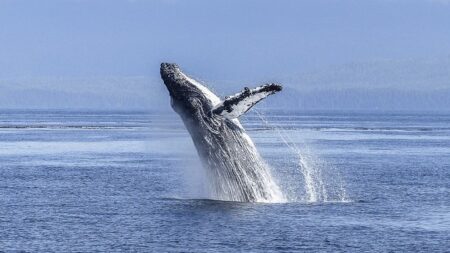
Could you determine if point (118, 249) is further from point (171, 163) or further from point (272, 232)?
point (171, 163)

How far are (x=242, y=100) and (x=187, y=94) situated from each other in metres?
2.40

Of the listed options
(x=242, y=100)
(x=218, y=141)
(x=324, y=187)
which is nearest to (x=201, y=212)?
(x=218, y=141)

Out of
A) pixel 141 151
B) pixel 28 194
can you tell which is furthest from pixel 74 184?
pixel 141 151

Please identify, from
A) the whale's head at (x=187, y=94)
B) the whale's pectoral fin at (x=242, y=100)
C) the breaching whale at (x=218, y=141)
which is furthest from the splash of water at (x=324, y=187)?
the whale's head at (x=187, y=94)

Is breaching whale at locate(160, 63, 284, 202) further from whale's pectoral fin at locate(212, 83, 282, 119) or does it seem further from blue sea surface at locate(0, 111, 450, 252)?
blue sea surface at locate(0, 111, 450, 252)

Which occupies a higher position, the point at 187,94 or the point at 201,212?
the point at 187,94

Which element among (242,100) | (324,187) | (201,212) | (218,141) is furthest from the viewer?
(324,187)

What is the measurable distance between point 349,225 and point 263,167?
3.11m

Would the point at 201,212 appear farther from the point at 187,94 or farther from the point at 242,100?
the point at 242,100

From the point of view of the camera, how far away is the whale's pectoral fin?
80.2 feet

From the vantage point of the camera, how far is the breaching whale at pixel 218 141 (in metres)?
27.0

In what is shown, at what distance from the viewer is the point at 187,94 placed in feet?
89.3

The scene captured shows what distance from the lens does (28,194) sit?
3397cm

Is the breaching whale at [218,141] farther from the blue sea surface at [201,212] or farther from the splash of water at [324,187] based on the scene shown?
the splash of water at [324,187]
